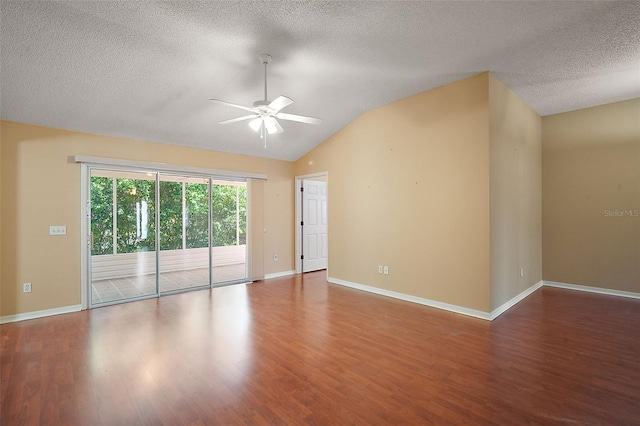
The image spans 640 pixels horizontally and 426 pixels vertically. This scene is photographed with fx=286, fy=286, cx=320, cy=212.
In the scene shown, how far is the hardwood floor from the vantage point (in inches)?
77.4

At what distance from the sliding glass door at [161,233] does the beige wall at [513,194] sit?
456cm

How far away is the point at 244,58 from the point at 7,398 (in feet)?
11.7

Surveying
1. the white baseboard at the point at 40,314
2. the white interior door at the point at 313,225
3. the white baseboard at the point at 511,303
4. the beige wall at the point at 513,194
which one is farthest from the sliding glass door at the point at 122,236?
the beige wall at the point at 513,194

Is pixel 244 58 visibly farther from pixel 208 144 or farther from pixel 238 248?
pixel 238 248

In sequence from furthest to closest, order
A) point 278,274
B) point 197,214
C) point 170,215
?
point 278,274 → point 197,214 → point 170,215

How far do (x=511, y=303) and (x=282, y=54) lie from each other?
4.52m

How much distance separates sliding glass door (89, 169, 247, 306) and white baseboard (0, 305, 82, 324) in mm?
222

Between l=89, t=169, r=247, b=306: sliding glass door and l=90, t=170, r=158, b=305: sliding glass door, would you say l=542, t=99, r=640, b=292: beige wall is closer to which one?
l=89, t=169, r=247, b=306: sliding glass door

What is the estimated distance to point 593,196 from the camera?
16.0 ft

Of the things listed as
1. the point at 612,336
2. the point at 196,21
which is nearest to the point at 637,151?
the point at 612,336

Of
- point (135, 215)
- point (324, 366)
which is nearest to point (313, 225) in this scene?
point (135, 215)

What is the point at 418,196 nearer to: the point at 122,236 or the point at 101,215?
the point at 122,236

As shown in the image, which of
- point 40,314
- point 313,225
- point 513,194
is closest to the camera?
point 40,314

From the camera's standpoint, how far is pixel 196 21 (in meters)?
2.55
